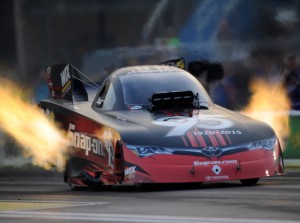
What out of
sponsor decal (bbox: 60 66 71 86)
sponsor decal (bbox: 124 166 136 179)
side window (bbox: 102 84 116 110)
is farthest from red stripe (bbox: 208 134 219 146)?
sponsor decal (bbox: 60 66 71 86)

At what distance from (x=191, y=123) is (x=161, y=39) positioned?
744cm

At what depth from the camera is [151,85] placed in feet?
49.3

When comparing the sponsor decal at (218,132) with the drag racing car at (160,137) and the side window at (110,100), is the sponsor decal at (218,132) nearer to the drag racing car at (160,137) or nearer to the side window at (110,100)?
the drag racing car at (160,137)

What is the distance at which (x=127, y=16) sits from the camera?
21141 mm

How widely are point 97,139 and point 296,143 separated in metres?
5.77

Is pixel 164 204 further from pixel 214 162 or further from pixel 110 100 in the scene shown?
pixel 110 100

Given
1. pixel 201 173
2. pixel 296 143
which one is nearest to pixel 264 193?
pixel 201 173

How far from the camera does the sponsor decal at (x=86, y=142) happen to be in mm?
14234

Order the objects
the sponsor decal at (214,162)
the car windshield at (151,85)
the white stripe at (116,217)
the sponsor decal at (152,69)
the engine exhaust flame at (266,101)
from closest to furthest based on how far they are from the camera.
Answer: the white stripe at (116,217)
the sponsor decal at (214,162)
the car windshield at (151,85)
the sponsor decal at (152,69)
the engine exhaust flame at (266,101)

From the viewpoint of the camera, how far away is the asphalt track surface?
32.4ft

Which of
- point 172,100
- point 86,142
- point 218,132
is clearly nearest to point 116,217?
point 218,132

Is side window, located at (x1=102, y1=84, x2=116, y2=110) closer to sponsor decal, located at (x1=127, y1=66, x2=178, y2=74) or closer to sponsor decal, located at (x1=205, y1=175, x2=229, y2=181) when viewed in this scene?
sponsor decal, located at (x1=127, y1=66, x2=178, y2=74)

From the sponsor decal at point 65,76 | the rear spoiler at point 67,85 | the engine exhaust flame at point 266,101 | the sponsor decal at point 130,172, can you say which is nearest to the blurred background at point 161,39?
the engine exhaust flame at point 266,101

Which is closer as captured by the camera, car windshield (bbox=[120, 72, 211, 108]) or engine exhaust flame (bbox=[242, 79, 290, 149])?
car windshield (bbox=[120, 72, 211, 108])
